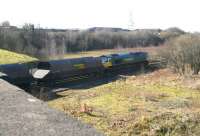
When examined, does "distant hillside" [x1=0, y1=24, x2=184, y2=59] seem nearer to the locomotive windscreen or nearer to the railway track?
the railway track

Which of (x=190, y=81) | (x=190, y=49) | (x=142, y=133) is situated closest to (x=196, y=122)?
(x=142, y=133)

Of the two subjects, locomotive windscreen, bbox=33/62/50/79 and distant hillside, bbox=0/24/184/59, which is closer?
locomotive windscreen, bbox=33/62/50/79

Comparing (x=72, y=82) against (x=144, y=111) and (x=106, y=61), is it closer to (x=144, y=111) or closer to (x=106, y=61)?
(x=106, y=61)

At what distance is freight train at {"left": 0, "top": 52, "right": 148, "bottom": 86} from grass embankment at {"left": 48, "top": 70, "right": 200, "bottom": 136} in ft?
10.2

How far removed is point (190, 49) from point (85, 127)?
28.5m

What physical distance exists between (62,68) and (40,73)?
3060mm

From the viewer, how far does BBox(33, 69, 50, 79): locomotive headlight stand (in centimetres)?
2702

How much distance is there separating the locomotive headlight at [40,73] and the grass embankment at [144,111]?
260 centimetres

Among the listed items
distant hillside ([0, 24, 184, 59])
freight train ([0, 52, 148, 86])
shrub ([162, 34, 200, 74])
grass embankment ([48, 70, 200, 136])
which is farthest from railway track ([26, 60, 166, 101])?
distant hillside ([0, 24, 184, 59])

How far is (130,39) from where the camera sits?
8375 centimetres

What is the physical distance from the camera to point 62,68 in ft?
98.3

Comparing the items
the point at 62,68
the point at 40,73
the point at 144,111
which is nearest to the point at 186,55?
the point at 62,68

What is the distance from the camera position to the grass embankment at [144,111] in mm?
10898

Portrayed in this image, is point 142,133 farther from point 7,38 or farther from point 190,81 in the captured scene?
point 7,38
